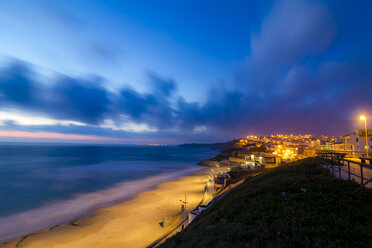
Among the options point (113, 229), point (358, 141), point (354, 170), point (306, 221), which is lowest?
point (113, 229)

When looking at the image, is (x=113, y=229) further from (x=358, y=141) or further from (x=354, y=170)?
(x=358, y=141)

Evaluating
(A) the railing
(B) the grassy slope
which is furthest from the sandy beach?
(A) the railing

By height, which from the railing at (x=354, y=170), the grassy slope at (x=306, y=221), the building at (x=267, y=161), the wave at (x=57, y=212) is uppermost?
the railing at (x=354, y=170)

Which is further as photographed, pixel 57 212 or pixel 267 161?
pixel 267 161

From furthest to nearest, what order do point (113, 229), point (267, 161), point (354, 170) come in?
point (267, 161) → point (113, 229) → point (354, 170)

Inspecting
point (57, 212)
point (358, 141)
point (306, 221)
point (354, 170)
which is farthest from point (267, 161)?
point (57, 212)

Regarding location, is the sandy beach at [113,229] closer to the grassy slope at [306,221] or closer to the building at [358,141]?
the grassy slope at [306,221]

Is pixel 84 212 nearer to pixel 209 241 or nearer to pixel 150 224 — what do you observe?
pixel 150 224

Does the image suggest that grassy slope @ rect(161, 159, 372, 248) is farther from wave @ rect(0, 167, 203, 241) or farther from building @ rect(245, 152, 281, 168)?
building @ rect(245, 152, 281, 168)

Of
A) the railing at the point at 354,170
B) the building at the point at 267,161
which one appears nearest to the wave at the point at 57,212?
the railing at the point at 354,170
